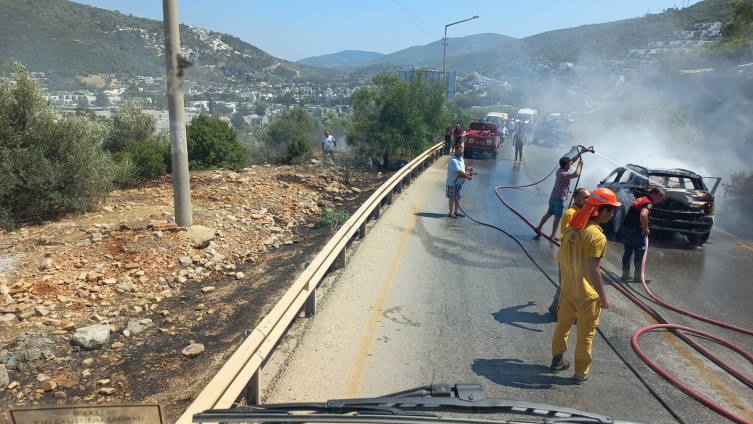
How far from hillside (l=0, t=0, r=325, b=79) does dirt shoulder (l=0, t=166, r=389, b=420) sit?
25.5 metres

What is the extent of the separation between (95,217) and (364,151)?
13.3 metres

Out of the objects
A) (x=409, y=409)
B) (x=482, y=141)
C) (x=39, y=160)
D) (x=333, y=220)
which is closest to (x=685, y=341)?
(x=409, y=409)

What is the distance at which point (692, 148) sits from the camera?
25766 millimetres

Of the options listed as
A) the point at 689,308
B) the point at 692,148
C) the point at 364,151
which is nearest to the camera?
the point at 689,308

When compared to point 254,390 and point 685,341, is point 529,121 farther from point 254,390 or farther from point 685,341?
point 254,390

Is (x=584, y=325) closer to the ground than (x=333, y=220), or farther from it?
farther from it

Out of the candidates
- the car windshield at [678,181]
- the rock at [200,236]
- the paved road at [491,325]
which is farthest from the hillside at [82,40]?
the paved road at [491,325]

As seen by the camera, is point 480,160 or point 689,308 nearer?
point 689,308

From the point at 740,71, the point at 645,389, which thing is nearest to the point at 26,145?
the point at 645,389

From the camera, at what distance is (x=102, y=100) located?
33219mm

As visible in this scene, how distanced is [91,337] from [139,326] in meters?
0.67

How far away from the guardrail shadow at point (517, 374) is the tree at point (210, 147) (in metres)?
13.8

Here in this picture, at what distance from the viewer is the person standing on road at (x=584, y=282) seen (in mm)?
4918

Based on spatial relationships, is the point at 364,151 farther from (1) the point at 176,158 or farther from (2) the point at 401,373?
(2) the point at 401,373
